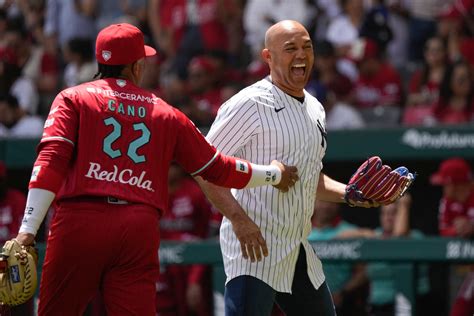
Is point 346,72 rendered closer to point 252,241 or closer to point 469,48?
point 469,48

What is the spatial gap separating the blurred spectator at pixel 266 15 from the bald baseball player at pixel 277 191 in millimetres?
5714

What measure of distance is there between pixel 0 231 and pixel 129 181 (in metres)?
4.36

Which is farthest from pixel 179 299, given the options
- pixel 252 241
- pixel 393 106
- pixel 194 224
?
pixel 252 241

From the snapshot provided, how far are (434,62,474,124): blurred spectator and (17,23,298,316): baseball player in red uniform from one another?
5.02m

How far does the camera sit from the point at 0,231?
8695 millimetres

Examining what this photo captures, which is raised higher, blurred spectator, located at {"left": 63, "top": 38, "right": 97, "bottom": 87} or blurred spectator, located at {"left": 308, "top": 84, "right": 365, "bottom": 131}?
blurred spectator, located at {"left": 63, "top": 38, "right": 97, "bottom": 87}

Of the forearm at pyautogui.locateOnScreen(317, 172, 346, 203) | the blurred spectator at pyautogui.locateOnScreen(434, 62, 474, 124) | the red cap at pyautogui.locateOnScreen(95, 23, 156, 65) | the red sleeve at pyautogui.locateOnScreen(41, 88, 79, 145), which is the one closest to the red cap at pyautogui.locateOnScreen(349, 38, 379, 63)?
the blurred spectator at pyautogui.locateOnScreen(434, 62, 474, 124)

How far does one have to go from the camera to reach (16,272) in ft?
15.0

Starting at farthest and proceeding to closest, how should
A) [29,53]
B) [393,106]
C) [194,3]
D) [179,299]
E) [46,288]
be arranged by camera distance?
[29,53] → [194,3] → [393,106] → [179,299] → [46,288]

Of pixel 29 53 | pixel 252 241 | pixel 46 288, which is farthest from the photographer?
pixel 29 53

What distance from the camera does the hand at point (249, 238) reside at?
504 centimetres

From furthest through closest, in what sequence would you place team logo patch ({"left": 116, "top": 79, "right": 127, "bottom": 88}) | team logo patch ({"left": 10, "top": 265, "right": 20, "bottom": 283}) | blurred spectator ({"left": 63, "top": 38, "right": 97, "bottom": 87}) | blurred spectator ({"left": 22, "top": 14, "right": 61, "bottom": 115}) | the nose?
blurred spectator ({"left": 22, "top": 14, "right": 61, "bottom": 115}) < blurred spectator ({"left": 63, "top": 38, "right": 97, "bottom": 87}) < the nose < team logo patch ({"left": 116, "top": 79, "right": 127, "bottom": 88}) < team logo patch ({"left": 10, "top": 265, "right": 20, "bottom": 283})

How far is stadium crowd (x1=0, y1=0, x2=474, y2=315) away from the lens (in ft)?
27.8

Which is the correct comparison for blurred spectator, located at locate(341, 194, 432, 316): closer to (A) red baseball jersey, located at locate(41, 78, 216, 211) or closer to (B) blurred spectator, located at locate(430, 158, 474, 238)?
(B) blurred spectator, located at locate(430, 158, 474, 238)
